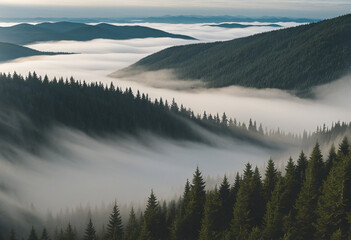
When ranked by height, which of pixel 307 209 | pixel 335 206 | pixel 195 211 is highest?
pixel 335 206

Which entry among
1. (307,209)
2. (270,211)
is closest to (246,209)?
(270,211)

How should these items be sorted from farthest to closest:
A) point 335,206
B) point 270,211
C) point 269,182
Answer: point 269,182, point 270,211, point 335,206

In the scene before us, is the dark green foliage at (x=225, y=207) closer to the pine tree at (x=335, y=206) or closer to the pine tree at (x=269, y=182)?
the pine tree at (x=269, y=182)

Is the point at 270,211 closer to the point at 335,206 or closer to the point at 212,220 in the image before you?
the point at 335,206

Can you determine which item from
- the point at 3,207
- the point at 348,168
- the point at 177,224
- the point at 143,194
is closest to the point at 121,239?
the point at 177,224

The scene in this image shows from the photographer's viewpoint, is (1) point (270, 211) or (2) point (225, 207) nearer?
(1) point (270, 211)

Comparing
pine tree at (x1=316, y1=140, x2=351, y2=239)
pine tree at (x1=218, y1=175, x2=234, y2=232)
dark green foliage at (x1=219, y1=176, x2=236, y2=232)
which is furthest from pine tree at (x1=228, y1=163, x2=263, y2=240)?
pine tree at (x1=316, y1=140, x2=351, y2=239)

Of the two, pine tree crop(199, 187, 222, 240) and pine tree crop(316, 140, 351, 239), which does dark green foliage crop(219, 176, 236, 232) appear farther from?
pine tree crop(316, 140, 351, 239)

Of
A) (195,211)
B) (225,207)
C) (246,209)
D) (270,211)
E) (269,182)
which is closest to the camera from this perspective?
(270,211)
